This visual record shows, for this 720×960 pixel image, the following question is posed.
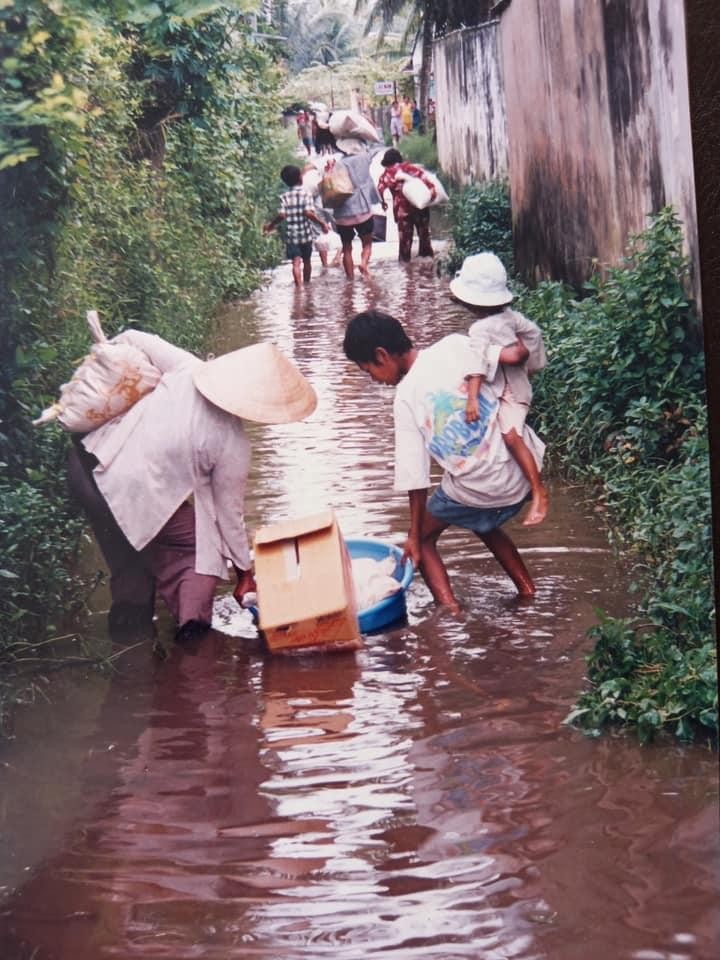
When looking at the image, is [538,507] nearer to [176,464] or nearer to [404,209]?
[176,464]

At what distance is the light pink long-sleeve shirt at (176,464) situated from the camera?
13.7 feet

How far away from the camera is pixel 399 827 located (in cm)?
307

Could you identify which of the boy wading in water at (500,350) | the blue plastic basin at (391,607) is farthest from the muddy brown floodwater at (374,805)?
the boy wading in water at (500,350)

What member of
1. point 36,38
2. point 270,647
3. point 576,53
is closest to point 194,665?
point 270,647

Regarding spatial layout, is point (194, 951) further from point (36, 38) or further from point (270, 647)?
point (36, 38)

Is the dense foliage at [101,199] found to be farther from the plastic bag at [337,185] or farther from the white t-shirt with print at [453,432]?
the white t-shirt with print at [453,432]

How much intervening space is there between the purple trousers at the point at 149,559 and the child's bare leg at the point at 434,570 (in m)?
0.65

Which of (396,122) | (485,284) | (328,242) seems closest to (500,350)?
(485,284)

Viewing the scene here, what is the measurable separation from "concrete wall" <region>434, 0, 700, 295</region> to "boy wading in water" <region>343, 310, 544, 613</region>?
762mm

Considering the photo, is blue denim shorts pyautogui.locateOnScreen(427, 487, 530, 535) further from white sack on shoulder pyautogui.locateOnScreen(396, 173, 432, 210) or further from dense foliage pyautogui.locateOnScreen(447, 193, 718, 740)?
white sack on shoulder pyautogui.locateOnScreen(396, 173, 432, 210)

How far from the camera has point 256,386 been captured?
163 inches

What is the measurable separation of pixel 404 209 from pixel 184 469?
3722 mm

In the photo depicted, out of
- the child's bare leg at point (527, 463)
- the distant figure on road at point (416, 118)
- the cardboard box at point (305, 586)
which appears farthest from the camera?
the distant figure on road at point (416, 118)

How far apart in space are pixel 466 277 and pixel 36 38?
1392mm
